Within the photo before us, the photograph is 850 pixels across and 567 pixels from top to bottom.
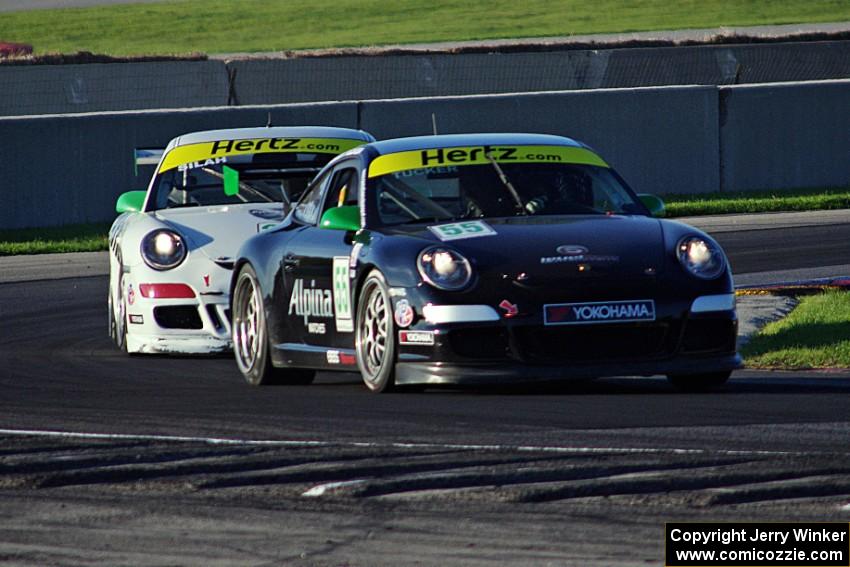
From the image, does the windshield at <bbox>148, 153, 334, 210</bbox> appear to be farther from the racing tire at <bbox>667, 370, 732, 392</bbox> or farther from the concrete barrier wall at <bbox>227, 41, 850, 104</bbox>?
the concrete barrier wall at <bbox>227, 41, 850, 104</bbox>

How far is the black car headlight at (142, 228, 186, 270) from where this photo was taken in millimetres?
11406

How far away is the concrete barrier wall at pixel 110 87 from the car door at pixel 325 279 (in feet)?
65.5

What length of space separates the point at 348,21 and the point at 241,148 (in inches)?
1471

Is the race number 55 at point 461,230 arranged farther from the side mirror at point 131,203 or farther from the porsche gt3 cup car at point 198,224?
the side mirror at point 131,203

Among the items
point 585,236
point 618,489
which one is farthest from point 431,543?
point 585,236

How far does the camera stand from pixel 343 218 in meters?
9.33

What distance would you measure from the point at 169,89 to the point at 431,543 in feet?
83.1

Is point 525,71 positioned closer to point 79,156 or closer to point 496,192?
point 79,156

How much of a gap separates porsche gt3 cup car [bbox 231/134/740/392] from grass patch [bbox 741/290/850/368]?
4.41 ft

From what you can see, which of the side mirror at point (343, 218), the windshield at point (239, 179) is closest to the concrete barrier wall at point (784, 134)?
the windshield at point (239, 179)

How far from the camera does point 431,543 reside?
539cm

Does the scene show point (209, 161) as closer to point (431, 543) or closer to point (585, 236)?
point (585, 236)

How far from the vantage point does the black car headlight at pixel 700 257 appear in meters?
8.60

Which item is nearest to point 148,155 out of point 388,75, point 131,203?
point 131,203
